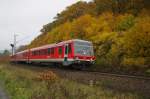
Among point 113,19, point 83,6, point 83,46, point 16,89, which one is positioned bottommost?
point 16,89

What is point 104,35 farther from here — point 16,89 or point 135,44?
point 16,89

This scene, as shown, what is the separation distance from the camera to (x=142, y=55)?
34.0 meters

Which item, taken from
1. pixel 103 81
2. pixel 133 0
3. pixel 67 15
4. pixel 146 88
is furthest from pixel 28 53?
pixel 146 88

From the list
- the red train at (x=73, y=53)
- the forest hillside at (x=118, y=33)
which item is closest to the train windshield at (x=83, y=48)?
the red train at (x=73, y=53)

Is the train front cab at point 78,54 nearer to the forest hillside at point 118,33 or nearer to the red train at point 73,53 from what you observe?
the red train at point 73,53

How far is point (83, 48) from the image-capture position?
35125 millimetres

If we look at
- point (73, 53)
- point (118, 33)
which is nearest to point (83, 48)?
point (73, 53)

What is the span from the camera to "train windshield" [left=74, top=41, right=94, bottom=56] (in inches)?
1355

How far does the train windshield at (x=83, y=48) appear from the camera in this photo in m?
34.4

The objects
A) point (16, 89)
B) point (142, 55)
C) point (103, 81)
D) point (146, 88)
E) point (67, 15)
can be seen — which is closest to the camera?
point (146, 88)

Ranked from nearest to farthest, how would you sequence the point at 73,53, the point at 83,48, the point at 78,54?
the point at 73,53, the point at 78,54, the point at 83,48

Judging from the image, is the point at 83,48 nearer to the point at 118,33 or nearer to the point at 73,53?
the point at 73,53

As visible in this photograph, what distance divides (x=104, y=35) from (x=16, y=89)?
25890mm

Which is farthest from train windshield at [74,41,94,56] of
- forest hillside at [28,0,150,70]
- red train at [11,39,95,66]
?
forest hillside at [28,0,150,70]
